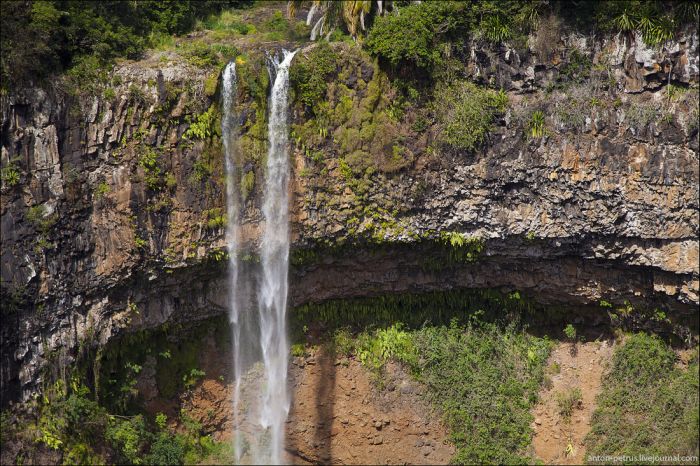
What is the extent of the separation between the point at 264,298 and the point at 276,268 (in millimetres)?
891

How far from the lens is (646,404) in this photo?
786 inches

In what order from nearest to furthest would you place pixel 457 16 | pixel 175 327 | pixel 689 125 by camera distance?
pixel 689 125 → pixel 457 16 → pixel 175 327

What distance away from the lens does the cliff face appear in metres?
18.3

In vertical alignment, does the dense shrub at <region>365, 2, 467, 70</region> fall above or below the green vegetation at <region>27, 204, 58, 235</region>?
above

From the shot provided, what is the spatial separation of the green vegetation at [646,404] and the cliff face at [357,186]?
1.29 m

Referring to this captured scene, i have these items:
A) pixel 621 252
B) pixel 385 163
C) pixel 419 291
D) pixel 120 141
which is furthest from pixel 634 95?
pixel 120 141

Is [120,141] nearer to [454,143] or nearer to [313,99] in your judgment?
[313,99]

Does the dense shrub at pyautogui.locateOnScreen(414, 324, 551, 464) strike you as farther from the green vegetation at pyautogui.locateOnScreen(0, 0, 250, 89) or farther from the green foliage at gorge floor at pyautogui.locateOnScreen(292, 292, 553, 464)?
the green vegetation at pyautogui.locateOnScreen(0, 0, 250, 89)

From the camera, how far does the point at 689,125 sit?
18047 millimetres

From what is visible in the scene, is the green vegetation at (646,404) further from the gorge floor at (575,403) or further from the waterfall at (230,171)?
the waterfall at (230,171)

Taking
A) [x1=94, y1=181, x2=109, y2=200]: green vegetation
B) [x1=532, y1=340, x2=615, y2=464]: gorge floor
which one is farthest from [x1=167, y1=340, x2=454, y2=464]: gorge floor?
[x1=94, y1=181, x2=109, y2=200]: green vegetation

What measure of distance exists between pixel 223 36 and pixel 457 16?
6019 millimetres

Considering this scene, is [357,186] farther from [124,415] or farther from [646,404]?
[646,404]

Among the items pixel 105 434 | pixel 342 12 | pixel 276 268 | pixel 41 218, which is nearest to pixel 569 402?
pixel 276 268
